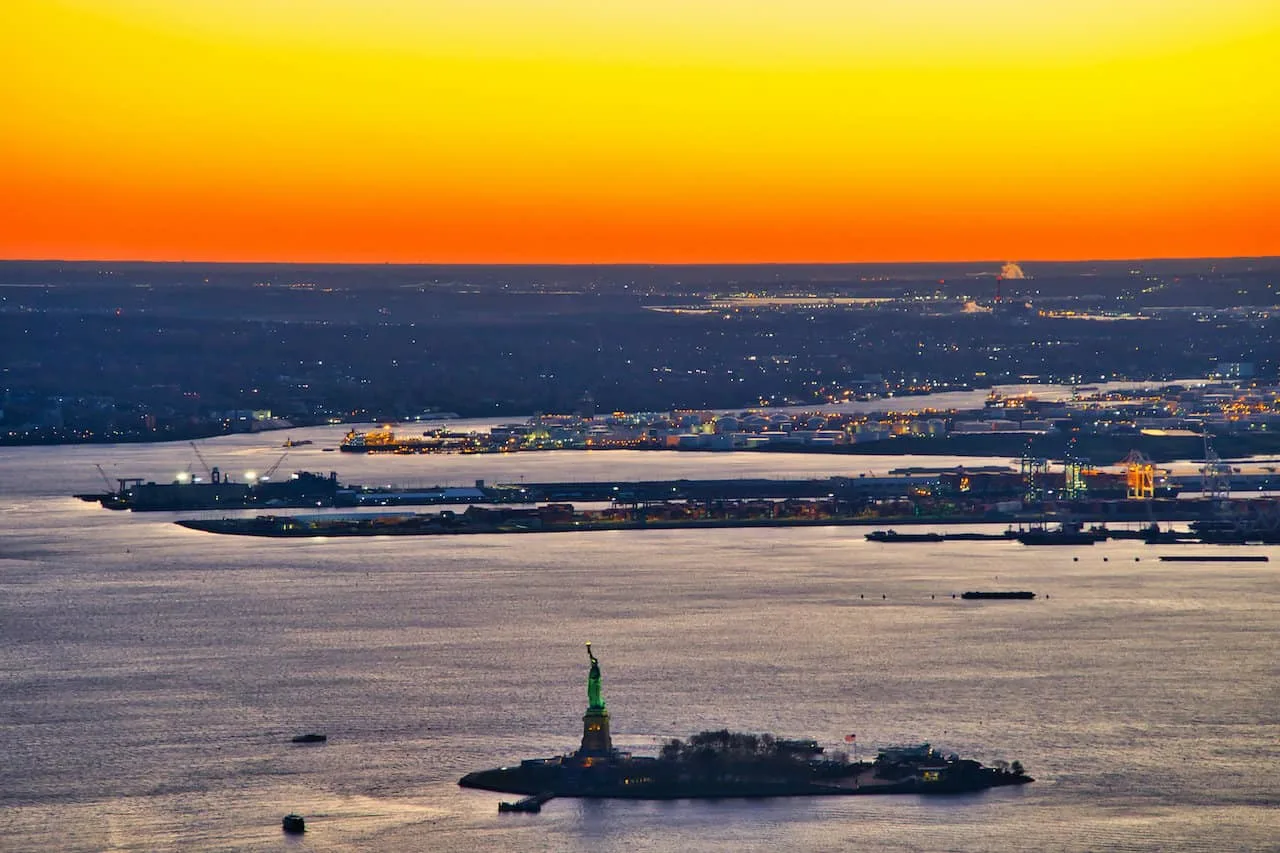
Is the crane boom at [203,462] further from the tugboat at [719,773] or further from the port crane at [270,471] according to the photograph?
the tugboat at [719,773]

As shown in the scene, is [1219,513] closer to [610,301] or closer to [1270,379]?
[1270,379]

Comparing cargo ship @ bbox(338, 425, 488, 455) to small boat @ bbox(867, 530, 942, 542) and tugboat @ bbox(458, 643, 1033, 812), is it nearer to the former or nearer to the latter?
small boat @ bbox(867, 530, 942, 542)

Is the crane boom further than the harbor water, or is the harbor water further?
the crane boom

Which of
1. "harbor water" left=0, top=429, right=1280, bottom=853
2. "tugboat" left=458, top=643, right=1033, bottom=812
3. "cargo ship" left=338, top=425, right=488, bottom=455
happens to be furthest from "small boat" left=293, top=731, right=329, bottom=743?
"cargo ship" left=338, top=425, right=488, bottom=455

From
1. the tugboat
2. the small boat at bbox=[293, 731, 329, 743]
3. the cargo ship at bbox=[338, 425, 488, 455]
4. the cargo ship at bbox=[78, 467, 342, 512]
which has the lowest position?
the tugboat

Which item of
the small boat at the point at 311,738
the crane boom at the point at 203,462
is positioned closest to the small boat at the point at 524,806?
the small boat at the point at 311,738

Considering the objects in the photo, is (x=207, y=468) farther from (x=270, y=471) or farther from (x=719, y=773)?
(x=719, y=773)

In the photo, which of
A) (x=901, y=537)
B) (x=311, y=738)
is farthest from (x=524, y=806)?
(x=901, y=537)
